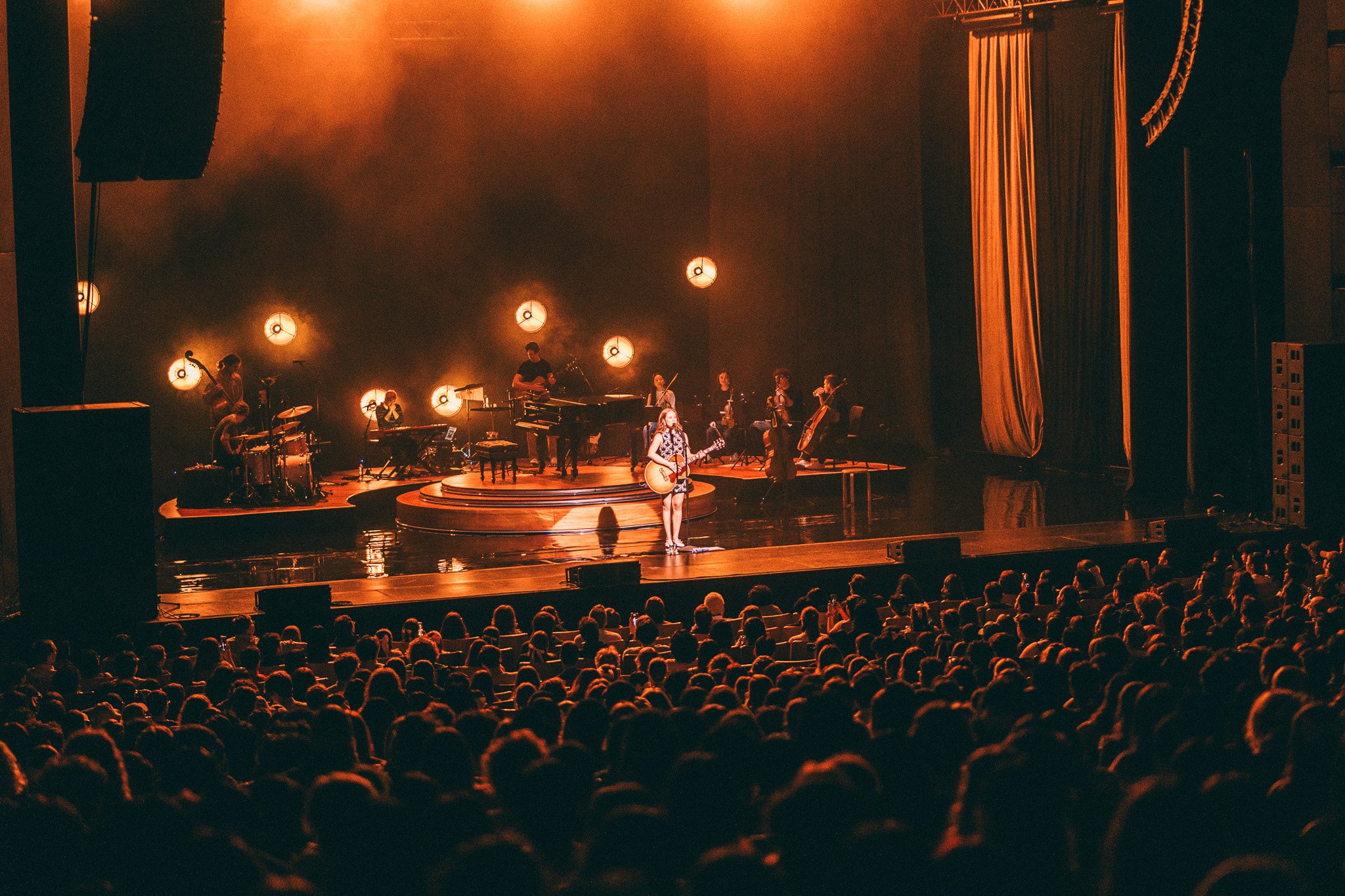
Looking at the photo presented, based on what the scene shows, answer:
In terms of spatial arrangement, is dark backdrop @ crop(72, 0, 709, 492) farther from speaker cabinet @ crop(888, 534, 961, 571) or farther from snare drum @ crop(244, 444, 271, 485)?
speaker cabinet @ crop(888, 534, 961, 571)

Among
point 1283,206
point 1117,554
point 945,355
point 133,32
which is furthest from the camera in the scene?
point 945,355

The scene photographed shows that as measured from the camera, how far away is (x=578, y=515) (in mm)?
13109

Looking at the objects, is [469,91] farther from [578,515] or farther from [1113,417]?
[1113,417]

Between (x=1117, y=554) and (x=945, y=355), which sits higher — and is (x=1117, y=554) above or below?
below

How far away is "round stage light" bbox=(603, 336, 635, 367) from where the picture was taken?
1892cm

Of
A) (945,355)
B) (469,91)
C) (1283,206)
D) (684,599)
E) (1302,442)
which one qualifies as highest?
(469,91)

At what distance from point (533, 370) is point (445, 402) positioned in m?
2.16

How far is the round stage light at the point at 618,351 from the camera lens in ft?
62.1

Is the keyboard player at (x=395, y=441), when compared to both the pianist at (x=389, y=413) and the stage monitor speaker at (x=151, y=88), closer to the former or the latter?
the pianist at (x=389, y=413)

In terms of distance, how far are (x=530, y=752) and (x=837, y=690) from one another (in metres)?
1.49

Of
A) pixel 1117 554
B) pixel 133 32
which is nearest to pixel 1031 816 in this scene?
pixel 133 32

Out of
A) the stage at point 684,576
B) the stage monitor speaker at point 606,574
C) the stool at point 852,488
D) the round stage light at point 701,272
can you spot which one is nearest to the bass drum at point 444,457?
the round stage light at point 701,272

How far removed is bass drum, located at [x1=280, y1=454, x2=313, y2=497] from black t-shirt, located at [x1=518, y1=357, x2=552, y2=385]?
359cm

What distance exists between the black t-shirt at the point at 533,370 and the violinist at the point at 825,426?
3748mm
